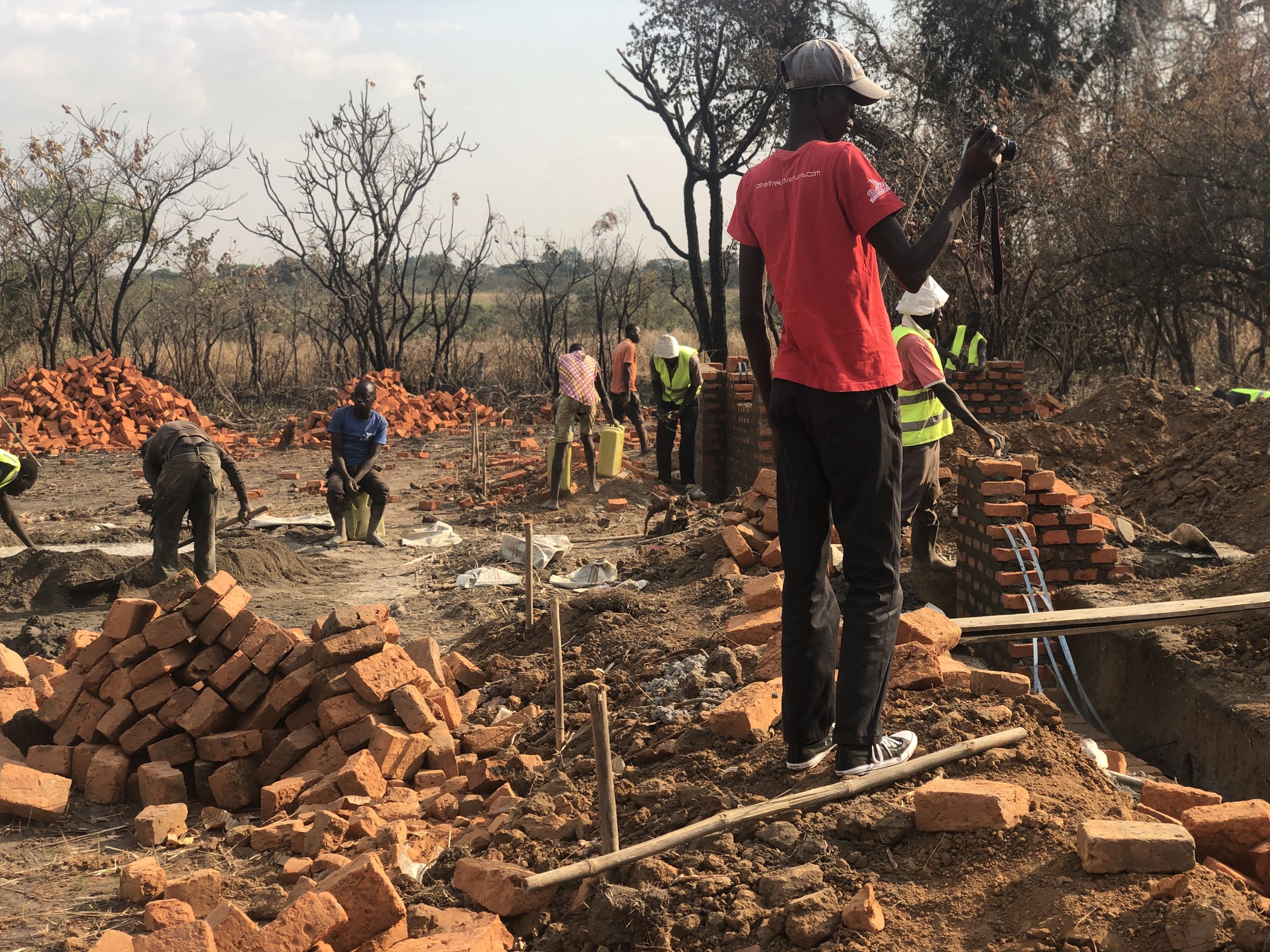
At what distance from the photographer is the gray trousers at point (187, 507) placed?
7223 mm

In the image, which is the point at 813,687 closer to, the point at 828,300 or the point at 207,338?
the point at 828,300

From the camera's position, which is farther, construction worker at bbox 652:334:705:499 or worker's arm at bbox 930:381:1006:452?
construction worker at bbox 652:334:705:499

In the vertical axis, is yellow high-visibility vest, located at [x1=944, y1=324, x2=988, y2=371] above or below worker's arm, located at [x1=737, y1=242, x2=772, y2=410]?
above

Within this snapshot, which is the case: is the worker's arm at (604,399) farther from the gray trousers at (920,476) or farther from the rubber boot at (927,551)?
the gray trousers at (920,476)

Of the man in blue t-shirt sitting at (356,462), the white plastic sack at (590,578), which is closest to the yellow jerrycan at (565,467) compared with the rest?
the man in blue t-shirt sitting at (356,462)

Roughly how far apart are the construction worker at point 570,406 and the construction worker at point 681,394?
69cm

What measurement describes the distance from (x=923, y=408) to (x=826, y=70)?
324 cm

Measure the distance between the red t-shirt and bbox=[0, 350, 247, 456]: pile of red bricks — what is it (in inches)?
574

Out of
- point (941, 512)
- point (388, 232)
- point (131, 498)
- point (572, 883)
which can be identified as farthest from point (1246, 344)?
point (572, 883)

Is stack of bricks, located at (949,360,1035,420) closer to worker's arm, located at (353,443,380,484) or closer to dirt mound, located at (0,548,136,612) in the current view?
worker's arm, located at (353,443,380,484)

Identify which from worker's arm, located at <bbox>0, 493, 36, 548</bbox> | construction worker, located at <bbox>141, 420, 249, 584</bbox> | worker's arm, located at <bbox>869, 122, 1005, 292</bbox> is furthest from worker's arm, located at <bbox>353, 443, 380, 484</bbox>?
worker's arm, located at <bbox>869, 122, 1005, 292</bbox>

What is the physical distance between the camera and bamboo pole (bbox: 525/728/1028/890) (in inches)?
97.3

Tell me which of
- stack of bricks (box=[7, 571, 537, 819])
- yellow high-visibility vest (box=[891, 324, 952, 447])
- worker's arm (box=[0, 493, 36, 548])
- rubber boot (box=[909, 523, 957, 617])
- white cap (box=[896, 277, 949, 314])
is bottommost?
stack of bricks (box=[7, 571, 537, 819])

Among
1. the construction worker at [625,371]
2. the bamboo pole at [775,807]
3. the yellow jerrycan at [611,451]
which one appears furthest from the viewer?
the construction worker at [625,371]
